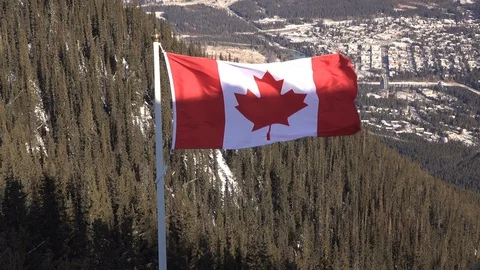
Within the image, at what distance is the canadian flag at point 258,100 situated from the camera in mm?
15891

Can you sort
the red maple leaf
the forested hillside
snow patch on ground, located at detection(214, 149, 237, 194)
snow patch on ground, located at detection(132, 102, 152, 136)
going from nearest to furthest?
the red maple leaf
the forested hillside
snow patch on ground, located at detection(132, 102, 152, 136)
snow patch on ground, located at detection(214, 149, 237, 194)

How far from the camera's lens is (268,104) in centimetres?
1653

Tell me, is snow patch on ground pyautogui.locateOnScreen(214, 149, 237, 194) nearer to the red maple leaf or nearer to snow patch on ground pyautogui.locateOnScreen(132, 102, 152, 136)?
snow patch on ground pyautogui.locateOnScreen(132, 102, 152, 136)

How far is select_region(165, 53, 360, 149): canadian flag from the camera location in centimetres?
1589

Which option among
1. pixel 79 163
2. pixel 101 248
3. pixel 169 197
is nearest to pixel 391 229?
pixel 169 197

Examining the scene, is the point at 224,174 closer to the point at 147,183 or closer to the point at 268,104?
the point at 147,183

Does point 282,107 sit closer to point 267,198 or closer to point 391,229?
point 267,198

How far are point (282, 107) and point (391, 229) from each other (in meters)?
83.6

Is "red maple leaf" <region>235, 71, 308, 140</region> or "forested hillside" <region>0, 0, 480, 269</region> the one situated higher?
"red maple leaf" <region>235, 71, 308, 140</region>

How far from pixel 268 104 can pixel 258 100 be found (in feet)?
0.98

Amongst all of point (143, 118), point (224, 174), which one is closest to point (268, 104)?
point (143, 118)

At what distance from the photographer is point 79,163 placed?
69188 millimetres

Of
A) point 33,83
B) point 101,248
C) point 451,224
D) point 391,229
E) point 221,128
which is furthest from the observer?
point 451,224

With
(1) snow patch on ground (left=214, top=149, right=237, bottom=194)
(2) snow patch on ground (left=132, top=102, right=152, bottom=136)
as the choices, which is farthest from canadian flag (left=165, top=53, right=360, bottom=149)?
(1) snow patch on ground (left=214, top=149, right=237, bottom=194)
